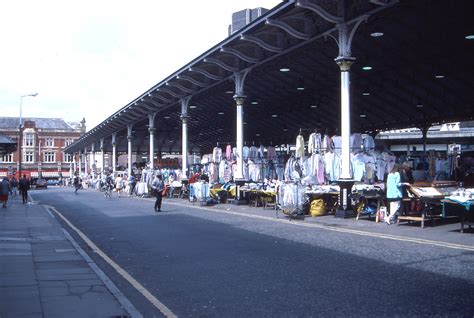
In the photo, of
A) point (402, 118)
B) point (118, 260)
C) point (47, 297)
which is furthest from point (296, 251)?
point (402, 118)

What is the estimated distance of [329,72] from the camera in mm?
26625

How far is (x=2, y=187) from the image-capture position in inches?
1155

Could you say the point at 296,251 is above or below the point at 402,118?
below

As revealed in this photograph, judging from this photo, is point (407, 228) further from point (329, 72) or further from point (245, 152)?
point (245, 152)

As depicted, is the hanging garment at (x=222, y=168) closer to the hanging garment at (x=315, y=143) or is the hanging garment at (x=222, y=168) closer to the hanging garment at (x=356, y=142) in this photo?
the hanging garment at (x=315, y=143)

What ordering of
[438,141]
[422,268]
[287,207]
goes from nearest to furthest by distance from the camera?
[422,268], [287,207], [438,141]

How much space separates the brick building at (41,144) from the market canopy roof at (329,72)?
71.2m

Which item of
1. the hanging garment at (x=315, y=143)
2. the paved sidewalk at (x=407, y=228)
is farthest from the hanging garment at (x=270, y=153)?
the paved sidewalk at (x=407, y=228)

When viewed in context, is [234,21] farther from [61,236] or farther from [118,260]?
[118,260]

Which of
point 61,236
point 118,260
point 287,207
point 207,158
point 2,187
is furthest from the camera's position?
point 207,158

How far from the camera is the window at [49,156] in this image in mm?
113688

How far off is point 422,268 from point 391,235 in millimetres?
4606

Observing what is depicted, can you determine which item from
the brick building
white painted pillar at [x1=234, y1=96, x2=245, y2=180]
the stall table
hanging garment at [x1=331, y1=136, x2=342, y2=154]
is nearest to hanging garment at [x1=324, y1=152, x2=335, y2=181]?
hanging garment at [x1=331, y1=136, x2=342, y2=154]

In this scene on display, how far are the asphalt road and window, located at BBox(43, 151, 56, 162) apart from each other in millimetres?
104611
